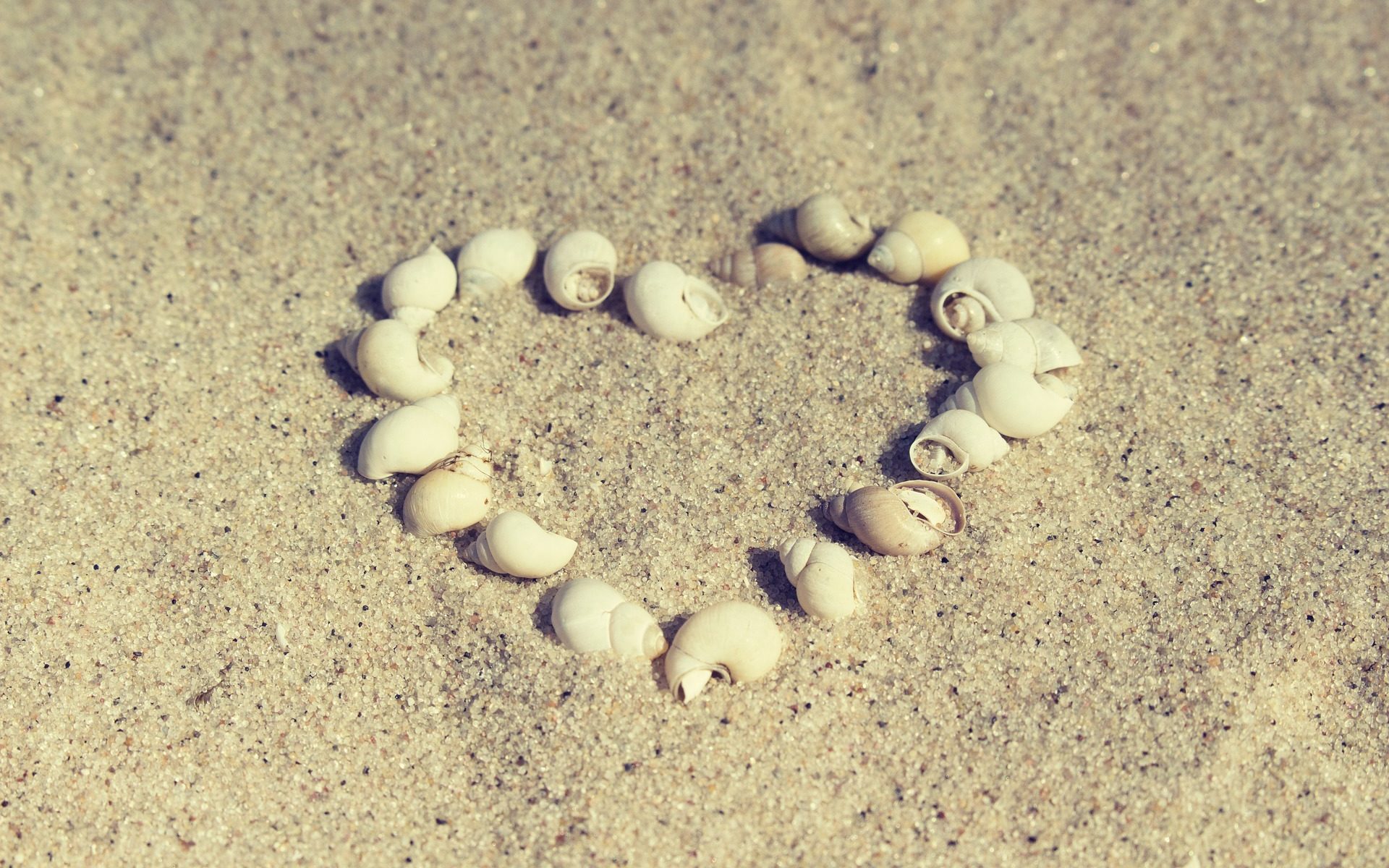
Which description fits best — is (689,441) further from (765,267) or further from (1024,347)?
(1024,347)

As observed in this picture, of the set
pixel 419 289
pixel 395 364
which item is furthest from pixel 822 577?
Result: pixel 419 289

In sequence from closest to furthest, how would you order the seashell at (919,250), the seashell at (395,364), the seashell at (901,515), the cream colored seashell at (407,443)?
the seashell at (901,515) → the cream colored seashell at (407,443) → the seashell at (395,364) → the seashell at (919,250)

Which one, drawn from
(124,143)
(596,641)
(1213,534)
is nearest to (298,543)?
(596,641)

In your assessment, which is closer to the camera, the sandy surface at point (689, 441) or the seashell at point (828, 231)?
the sandy surface at point (689, 441)

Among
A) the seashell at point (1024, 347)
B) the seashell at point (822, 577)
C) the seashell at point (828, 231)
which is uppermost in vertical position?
the seashell at point (1024, 347)

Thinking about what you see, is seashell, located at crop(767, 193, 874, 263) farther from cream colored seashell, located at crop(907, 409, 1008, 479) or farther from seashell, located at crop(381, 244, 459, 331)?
seashell, located at crop(381, 244, 459, 331)

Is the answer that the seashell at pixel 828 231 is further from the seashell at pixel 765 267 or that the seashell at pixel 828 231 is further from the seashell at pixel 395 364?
the seashell at pixel 395 364

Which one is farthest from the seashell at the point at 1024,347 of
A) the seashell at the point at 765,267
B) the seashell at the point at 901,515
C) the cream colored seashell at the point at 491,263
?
the cream colored seashell at the point at 491,263

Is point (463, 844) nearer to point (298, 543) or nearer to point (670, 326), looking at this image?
point (298, 543)
